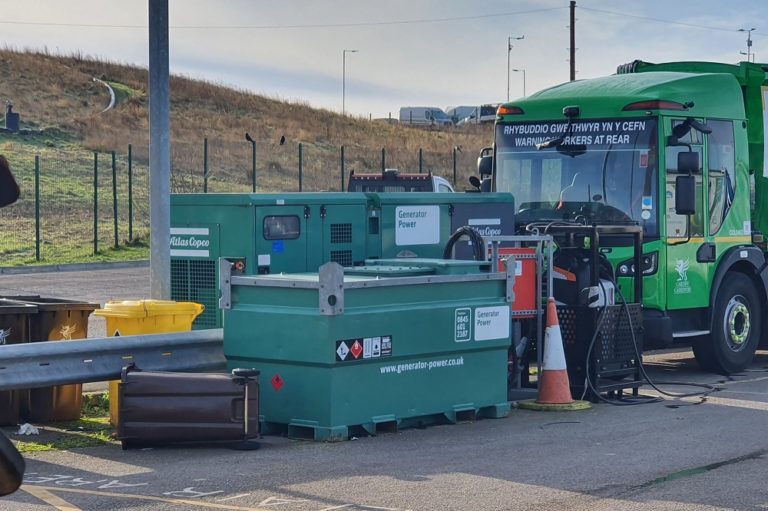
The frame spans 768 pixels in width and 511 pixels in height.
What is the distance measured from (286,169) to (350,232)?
36080 mm

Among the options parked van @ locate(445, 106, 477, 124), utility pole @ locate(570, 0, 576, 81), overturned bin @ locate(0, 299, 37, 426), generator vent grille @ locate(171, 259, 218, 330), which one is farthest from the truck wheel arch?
parked van @ locate(445, 106, 477, 124)

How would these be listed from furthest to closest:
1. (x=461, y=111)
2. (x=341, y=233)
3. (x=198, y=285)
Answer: (x=461, y=111) < (x=341, y=233) < (x=198, y=285)

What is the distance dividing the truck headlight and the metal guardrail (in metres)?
4.92

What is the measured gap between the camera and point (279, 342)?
32.2ft

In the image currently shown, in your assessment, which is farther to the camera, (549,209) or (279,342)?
(549,209)

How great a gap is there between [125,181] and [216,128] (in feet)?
66.3

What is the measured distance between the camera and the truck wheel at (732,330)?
14234mm

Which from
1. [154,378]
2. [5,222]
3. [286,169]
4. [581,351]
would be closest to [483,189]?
[581,351]

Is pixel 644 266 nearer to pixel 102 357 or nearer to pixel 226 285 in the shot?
pixel 226 285

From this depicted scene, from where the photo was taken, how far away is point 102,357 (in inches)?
382

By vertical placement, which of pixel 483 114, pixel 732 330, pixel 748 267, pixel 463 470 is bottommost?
pixel 463 470

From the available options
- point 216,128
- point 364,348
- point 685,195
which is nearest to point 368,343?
point 364,348

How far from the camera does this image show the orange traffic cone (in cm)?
1145

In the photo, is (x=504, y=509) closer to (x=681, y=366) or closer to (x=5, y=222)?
(x=681, y=366)
